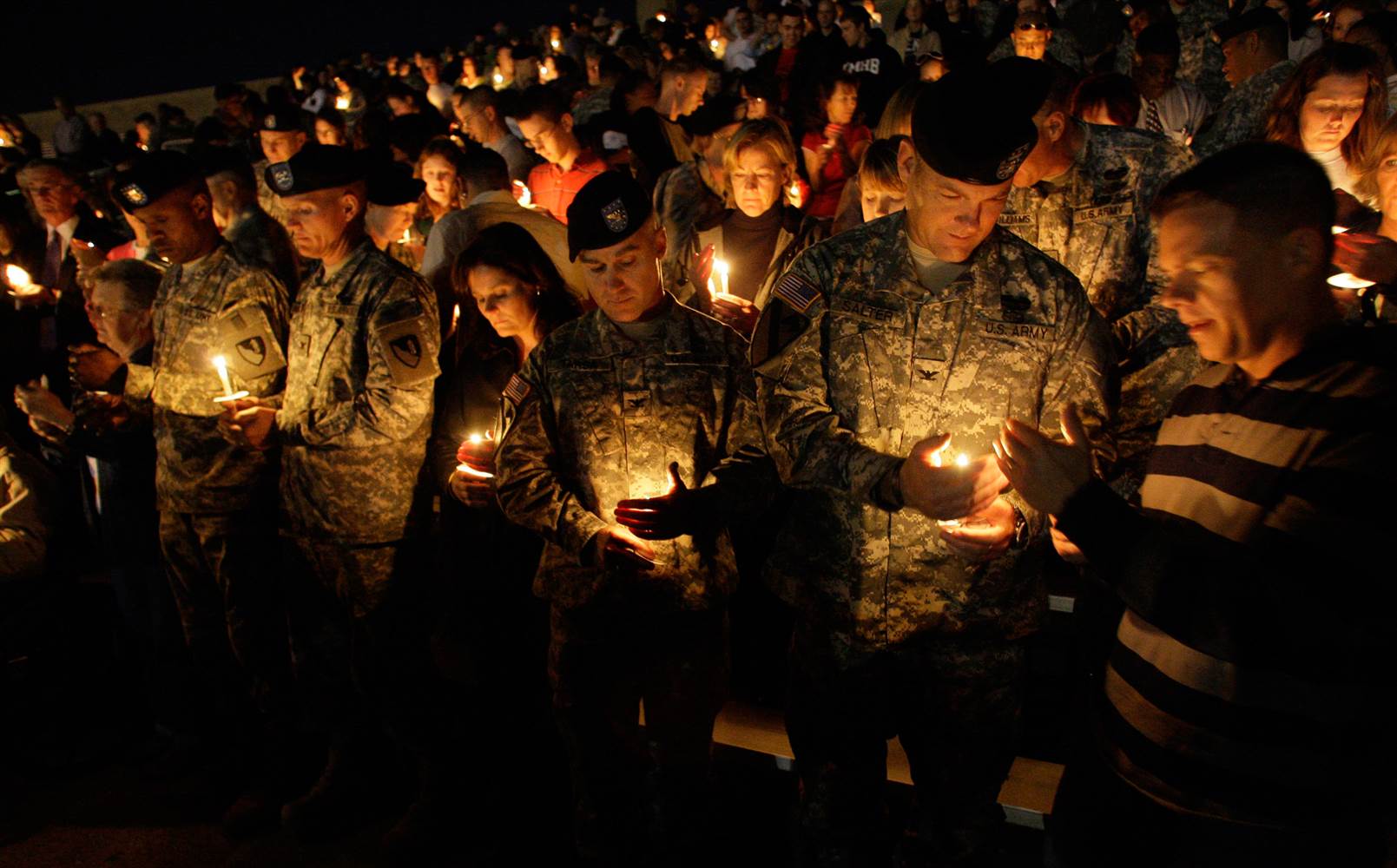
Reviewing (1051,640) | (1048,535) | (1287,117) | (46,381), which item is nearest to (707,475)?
(1048,535)

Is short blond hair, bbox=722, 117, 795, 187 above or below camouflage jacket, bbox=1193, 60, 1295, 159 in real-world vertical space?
below

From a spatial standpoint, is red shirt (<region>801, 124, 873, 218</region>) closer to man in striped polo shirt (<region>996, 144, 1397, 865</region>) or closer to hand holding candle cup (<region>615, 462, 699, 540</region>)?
hand holding candle cup (<region>615, 462, 699, 540</region>)

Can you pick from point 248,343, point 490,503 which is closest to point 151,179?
point 248,343

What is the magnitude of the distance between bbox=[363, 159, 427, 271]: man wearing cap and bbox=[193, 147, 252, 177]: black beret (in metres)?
1.26

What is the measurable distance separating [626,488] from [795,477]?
0.66m

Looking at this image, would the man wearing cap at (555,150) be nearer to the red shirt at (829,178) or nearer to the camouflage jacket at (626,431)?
the red shirt at (829,178)

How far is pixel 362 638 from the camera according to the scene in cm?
345

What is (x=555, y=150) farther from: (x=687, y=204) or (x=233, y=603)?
(x=233, y=603)

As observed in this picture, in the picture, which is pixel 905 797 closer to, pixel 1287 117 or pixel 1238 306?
pixel 1238 306

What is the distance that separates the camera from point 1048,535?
2381 millimetres

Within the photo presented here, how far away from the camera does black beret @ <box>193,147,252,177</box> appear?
5.12 m

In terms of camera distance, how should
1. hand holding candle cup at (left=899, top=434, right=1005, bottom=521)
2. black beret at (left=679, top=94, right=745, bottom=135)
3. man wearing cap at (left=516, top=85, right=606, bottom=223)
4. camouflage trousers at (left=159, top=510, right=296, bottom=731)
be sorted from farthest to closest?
1. man wearing cap at (left=516, top=85, right=606, bottom=223)
2. black beret at (left=679, top=94, right=745, bottom=135)
3. camouflage trousers at (left=159, top=510, right=296, bottom=731)
4. hand holding candle cup at (left=899, top=434, right=1005, bottom=521)

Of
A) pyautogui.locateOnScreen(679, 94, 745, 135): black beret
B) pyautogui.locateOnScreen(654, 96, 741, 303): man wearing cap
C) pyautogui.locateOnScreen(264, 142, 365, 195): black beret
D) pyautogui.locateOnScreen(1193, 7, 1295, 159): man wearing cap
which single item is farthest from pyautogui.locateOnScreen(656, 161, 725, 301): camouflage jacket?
pyautogui.locateOnScreen(1193, 7, 1295, 159): man wearing cap

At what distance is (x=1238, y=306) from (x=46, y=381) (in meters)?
6.52
